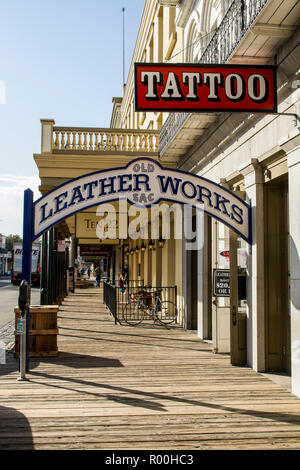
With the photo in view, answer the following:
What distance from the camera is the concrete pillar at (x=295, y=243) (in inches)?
260

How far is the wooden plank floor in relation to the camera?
493 cm

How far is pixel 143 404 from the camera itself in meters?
6.19

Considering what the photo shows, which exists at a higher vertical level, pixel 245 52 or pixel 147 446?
pixel 245 52

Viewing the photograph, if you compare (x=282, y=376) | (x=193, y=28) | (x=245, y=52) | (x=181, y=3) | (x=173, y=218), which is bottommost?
(x=282, y=376)

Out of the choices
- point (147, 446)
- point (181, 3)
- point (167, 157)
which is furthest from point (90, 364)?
point (181, 3)

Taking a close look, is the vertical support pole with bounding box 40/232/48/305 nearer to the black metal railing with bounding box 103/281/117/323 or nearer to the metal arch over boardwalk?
the black metal railing with bounding box 103/281/117/323

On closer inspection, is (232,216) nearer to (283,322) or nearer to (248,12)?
(283,322)

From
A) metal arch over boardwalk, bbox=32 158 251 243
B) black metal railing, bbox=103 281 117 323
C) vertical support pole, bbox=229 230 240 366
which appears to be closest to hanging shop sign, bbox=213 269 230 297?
vertical support pole, bbox=229 230 240 366

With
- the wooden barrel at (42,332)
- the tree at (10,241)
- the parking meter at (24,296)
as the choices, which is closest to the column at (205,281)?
the wooden barrel at (42,332)

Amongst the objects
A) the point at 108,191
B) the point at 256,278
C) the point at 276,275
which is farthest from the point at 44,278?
the point at 276,275

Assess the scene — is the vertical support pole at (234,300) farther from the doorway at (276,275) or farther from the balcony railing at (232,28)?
the balcony railing at (232,28)

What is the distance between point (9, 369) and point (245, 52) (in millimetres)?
6293

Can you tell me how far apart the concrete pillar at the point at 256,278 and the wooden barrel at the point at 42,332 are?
142 inches

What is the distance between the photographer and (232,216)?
8.48m
